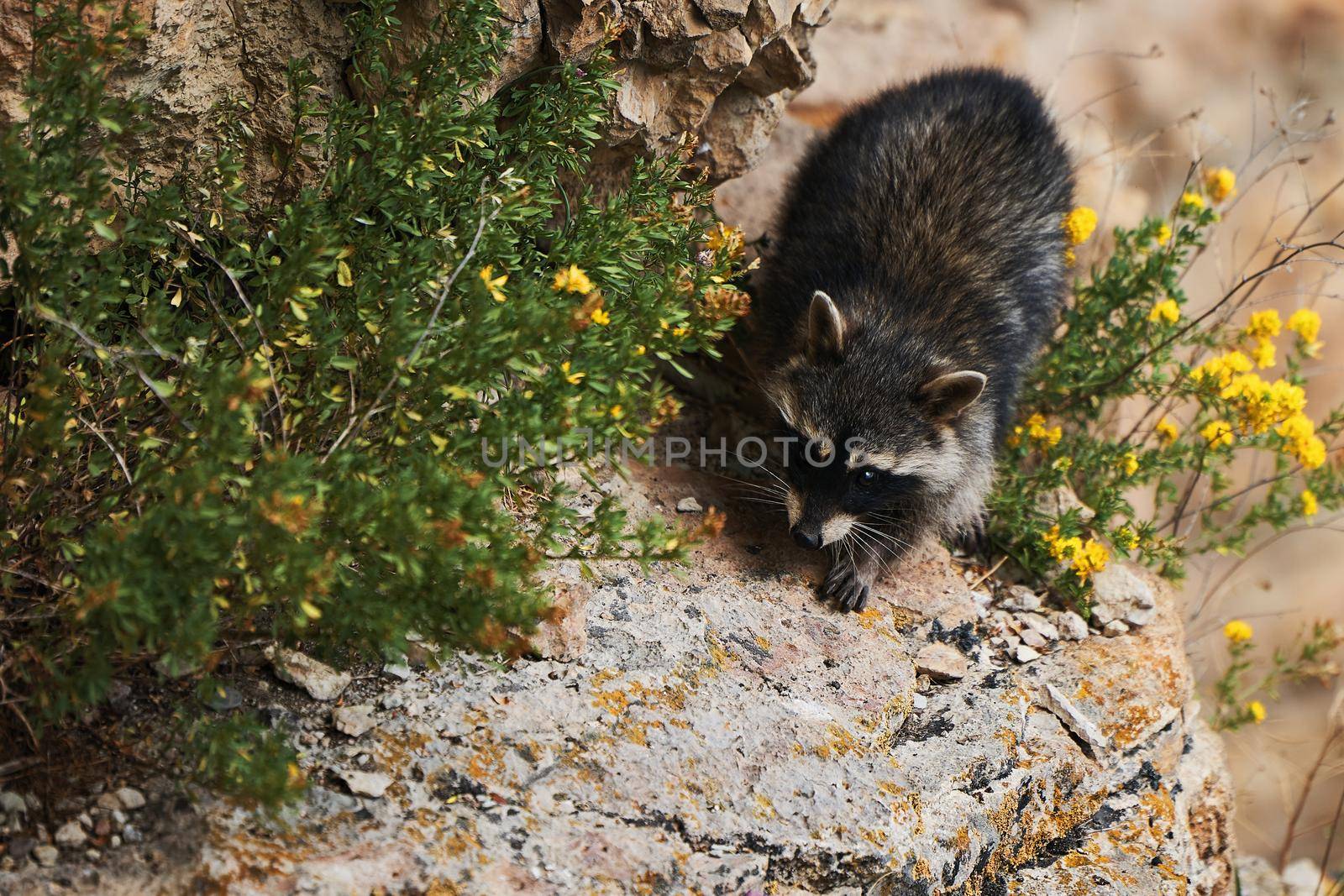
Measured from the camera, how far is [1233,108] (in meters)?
8.66

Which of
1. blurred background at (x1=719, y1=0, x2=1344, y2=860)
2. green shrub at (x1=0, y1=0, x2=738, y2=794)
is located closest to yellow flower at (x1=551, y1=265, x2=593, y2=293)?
green shrub at (x1=0, y1=0, x2=738, y2=794)

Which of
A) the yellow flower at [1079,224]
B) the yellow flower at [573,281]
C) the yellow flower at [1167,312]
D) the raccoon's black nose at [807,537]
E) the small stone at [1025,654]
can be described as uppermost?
the yellow flower at [1079,224]

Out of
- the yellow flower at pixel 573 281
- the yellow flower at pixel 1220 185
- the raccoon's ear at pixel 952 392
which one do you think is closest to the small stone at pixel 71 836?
the yellow flower at pixel 573 281

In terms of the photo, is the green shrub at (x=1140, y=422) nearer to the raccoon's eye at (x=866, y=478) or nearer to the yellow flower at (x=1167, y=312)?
the yellow flower at (x=1167, y=312)

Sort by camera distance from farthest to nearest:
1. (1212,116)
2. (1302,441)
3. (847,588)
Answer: (1212,116) → (1302,441) → (847,588)

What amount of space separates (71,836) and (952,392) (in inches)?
124

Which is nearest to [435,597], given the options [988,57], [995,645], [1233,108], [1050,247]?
[995,645]

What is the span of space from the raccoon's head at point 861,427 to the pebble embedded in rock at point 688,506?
0.36 meters

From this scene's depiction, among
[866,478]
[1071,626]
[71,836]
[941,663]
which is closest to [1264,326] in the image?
[1071,626]

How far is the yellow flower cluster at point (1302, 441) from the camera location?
15.6 ft

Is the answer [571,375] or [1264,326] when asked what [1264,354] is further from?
[571,375]

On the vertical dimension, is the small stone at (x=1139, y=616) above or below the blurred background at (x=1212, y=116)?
below

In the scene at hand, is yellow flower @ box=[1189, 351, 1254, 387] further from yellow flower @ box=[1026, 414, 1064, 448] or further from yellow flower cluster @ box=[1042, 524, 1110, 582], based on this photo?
yellow flower cluster @ box=[1042, 524, 1110, 582]

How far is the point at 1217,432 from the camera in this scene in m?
4.83
